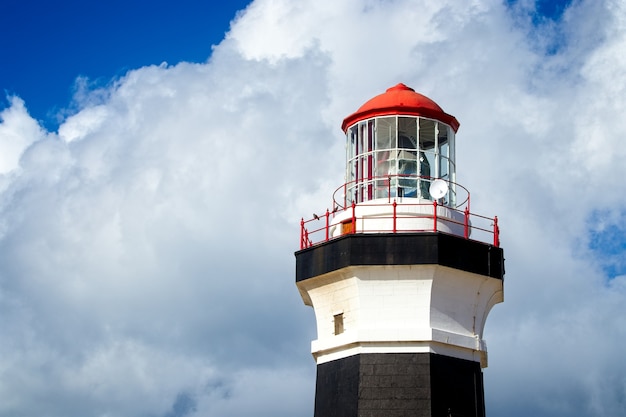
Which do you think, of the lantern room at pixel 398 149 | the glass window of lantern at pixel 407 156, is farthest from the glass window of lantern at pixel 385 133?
the glass window of lantern at pixel 407 156

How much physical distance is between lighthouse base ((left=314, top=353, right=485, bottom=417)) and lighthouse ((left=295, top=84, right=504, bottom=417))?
2 cm

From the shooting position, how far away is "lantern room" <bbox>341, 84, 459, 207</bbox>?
30.2 metres

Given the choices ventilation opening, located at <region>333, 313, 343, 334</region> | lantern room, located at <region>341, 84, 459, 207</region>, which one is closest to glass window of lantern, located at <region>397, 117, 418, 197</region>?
lantern room, located at <region>341, 84, 459, 207</region>

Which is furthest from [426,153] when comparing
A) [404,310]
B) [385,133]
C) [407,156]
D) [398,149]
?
[404,310]

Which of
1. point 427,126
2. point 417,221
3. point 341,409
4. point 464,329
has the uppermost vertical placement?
point 427,126

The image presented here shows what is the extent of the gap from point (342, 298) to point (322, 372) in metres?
1.57

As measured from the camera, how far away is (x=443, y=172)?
3081 cm

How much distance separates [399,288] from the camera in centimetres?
2859

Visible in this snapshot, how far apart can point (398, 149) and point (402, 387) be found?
5.25 metres

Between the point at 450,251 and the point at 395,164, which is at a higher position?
the point at 395,164

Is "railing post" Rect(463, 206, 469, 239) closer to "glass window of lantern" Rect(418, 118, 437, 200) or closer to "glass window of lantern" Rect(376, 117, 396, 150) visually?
"glass window of lantern" Rect(418, 118, 437, 200)

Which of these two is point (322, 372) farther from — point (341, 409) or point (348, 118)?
point (348, 118)

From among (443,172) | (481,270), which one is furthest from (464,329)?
(443,172)

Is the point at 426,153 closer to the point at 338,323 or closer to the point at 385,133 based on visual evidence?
the point at 385,133
